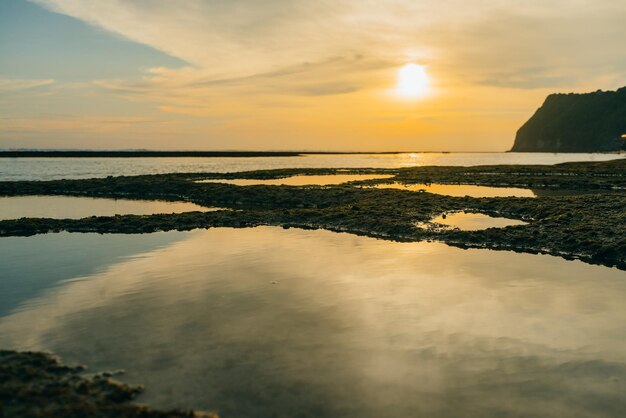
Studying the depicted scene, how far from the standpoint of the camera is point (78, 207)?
47281mm

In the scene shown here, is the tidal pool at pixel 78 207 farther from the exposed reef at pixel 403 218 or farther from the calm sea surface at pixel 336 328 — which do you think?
the calm sea surface at pixel 336 328

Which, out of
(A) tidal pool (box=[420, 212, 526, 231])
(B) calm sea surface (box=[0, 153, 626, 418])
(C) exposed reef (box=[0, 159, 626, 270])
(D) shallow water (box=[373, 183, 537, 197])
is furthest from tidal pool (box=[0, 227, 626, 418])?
(D) shallow water (box=[373, 183, 537, 197])

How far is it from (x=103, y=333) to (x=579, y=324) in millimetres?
14029

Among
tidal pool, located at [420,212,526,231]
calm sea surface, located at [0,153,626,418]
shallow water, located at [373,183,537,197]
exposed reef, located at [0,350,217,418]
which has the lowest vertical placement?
exposed reef, located at [0,350,217,418]

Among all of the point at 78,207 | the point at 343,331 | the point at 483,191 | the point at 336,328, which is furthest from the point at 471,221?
the point at 78,207

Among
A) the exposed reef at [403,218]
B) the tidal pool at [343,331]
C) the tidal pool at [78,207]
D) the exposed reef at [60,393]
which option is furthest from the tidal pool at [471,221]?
the exposed reef at [60,393]

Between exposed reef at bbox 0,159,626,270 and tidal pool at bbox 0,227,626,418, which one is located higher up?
exposed reef at bbox 0,159,626,270

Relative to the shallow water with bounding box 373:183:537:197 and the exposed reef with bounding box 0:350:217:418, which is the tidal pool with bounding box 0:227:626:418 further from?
the shallow water with bounding box 373:183:537:197

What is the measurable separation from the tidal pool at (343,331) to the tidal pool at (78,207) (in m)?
20.6

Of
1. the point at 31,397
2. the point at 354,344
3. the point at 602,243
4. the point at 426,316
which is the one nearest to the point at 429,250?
the point at 602,243

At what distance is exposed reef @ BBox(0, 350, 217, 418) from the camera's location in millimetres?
9062

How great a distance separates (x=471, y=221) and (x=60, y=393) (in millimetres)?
29443

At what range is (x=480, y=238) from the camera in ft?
89.7

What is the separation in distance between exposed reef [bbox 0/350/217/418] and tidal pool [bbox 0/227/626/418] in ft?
1.52
